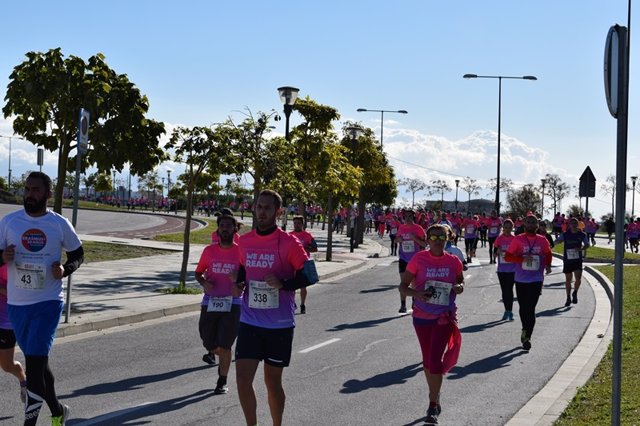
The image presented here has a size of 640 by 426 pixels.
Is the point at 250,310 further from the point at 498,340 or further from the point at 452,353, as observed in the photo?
the point at 498,340

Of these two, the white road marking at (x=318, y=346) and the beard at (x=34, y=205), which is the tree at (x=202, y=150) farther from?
the beard at (x=34, y=205)

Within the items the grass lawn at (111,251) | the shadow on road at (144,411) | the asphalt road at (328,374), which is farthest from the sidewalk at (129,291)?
the shadow on road at (144,411)

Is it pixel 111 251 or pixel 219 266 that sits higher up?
pixel 219 266

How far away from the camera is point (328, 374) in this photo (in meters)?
10.4

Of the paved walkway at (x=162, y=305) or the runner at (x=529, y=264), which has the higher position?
the runner at (x=529, y=264)

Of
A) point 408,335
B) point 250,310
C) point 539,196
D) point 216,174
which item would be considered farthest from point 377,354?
point 539,196

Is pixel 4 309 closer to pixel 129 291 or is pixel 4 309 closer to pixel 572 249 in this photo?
pixel 129 291

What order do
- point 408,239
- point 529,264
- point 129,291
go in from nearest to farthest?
point 529,264, point 408,239, point 129,291

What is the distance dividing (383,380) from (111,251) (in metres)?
22.2

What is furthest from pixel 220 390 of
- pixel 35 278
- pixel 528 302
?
pixel 528 302

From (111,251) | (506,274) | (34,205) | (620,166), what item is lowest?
(111,251)

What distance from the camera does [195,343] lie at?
1262 cm

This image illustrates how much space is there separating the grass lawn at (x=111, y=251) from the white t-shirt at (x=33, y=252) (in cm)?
2083

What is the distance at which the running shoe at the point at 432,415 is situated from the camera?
7.86 metres
